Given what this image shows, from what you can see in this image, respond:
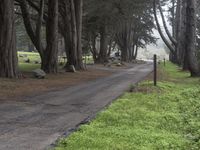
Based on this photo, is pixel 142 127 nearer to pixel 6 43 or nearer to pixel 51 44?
pixel 6 43

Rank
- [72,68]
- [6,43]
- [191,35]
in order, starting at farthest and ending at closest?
[72,68] → [191,35] → [6,43]

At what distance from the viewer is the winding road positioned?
25.7 feet

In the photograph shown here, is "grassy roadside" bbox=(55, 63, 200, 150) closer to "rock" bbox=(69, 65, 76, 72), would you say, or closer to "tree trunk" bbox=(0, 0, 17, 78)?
"tree trunk" bbox=(0, 0, 17, 78)

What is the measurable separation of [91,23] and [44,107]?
36.2 metres

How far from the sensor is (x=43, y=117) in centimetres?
1055

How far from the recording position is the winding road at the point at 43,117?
25.7ft

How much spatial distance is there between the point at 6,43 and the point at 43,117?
11762 millimetres

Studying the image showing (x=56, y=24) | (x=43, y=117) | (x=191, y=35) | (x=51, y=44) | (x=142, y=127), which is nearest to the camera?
(x=142, y=127)

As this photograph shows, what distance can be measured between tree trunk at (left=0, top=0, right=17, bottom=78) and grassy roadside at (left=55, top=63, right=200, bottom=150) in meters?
8.92

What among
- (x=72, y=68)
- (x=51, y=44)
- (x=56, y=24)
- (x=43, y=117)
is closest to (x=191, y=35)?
(x=72, y=68)

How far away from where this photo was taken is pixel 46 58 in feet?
93.7

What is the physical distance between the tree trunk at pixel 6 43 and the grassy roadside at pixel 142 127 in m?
8.92

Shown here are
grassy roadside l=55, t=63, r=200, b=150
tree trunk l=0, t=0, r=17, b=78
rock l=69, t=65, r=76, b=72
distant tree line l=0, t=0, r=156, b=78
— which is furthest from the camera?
rock l=69, t=65, r=76, b=72

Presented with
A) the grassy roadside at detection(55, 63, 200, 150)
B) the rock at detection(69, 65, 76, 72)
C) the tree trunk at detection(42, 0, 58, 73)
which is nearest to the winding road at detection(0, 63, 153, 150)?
the grassy roadside at detection(55, 63, 200, 150)
